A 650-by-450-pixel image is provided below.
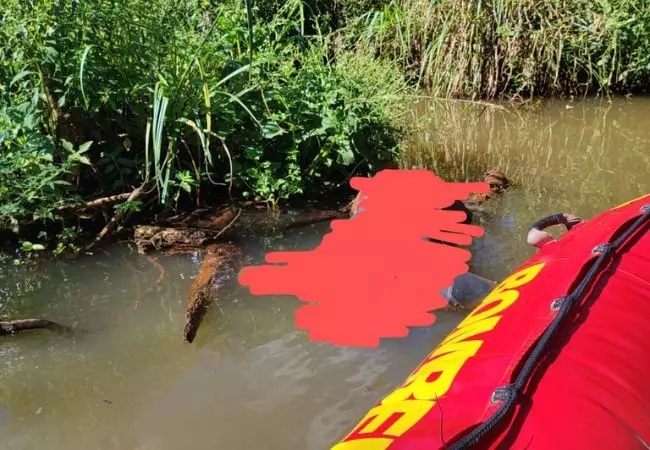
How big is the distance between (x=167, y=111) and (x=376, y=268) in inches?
52.6

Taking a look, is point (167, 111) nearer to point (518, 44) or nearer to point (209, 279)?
point (209, 279)

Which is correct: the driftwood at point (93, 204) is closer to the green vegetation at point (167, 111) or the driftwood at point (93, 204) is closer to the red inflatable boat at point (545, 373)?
the green vegetation at point (167, 111)

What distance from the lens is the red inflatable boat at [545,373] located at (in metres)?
1.34

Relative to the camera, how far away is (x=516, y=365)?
59.5 inches

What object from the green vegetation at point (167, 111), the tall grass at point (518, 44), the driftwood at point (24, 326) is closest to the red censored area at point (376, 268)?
the green vegetation at point (167, 111)

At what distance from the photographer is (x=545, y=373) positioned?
1.50 metres

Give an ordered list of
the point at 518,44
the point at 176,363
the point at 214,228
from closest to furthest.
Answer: the point at 176,363, the point at 214,228, the point at 518,44

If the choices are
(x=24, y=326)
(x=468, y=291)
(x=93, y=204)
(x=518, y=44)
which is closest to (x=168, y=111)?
(x=93, y=204)

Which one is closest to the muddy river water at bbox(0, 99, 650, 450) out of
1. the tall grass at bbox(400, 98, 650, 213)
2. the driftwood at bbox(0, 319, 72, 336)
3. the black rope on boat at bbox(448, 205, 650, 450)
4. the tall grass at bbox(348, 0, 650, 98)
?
the driftwood at bbox(0, 319, 72, 336)

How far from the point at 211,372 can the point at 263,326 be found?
15.3 inches

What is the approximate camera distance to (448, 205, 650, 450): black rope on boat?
1.31 meters

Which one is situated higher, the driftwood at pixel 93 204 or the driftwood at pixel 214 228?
the driftwood at pixel 93 204

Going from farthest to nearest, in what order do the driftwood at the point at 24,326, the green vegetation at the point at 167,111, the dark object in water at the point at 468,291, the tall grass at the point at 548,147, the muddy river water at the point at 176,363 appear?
the tall grass at the point at 548,147 → the green vegetation at the point at 167,111 → the dark object in water at the point at 468,291 → the driftwood at the point at 24,326 → the muddy river water at the point at 176,363

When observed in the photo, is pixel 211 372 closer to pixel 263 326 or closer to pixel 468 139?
pixel 263 326
